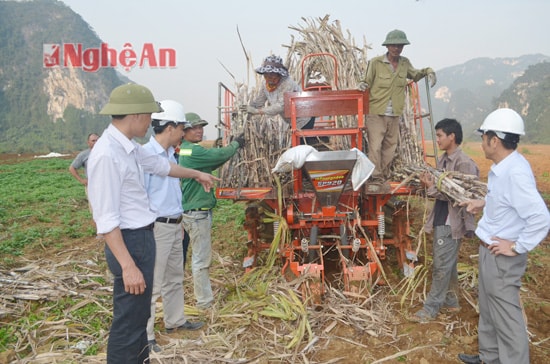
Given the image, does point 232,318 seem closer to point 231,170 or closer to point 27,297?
point 231,170

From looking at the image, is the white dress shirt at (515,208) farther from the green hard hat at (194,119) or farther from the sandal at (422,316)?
the green hard hat at (194,119)

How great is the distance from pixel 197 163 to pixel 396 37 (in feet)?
8.59

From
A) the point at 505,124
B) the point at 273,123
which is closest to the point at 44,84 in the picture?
the point at 273,123

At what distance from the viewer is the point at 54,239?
22.7 ft

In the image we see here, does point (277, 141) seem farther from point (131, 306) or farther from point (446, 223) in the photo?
point (131, 306)

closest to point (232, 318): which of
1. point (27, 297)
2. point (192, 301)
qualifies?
point (192, 301)

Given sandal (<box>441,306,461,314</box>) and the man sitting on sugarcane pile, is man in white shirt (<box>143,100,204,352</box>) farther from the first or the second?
sandal (<box>441,306,461,314</box>)

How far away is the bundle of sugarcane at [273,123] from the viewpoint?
5.03 meters

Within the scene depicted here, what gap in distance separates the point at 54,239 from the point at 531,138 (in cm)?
5408

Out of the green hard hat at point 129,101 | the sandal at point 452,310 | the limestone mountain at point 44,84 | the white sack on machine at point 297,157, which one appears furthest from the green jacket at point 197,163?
the limestone mountain at point 44,84

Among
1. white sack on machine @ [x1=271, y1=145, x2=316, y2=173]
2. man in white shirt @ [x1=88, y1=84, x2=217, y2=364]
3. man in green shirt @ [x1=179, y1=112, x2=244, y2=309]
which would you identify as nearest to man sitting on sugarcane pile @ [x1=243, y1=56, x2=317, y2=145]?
man in green shirt @ [x1=179, y1=112, x2=244, y2=309]

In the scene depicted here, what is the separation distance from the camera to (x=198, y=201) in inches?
154

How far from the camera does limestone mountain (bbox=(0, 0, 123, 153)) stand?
187 ft

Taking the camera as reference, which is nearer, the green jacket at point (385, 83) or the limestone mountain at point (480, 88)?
the green jacket at point (385, 83)
